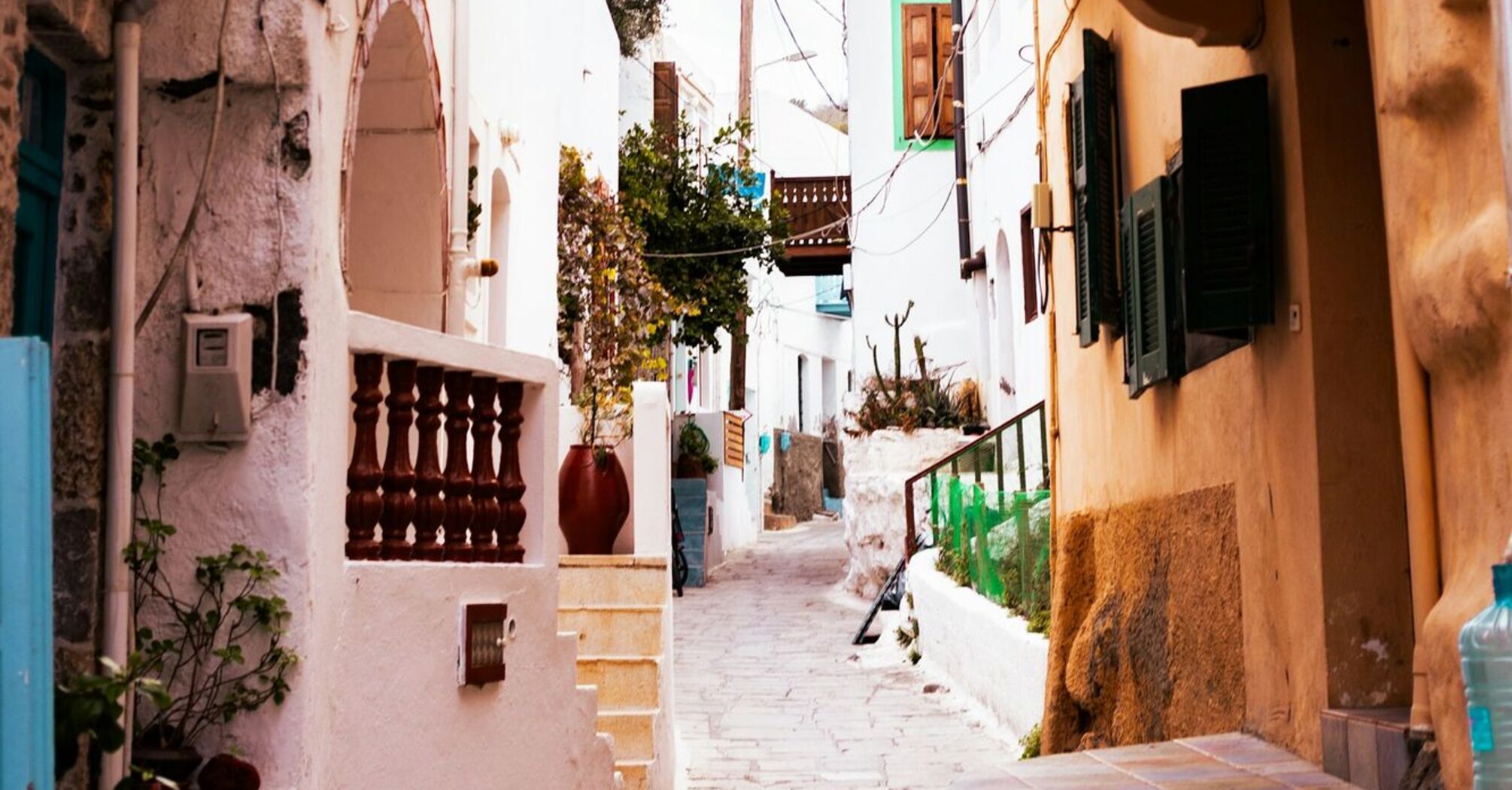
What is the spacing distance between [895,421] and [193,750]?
17.5 metres

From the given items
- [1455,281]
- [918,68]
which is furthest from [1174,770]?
[918,68]

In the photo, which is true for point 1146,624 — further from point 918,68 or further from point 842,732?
point 918,68

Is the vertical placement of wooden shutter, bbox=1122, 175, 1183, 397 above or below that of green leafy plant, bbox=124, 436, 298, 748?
above

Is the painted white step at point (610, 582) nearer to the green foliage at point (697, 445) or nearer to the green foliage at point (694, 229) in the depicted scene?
the green foliage at point (694, 229)

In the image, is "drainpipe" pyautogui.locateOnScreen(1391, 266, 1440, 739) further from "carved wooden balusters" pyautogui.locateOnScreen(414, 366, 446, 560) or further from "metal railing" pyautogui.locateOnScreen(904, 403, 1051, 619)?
"metal railing" pyautogui.locateOnScreen(904, 403, 1051, 619)

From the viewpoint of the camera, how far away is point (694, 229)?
24859 millimetres

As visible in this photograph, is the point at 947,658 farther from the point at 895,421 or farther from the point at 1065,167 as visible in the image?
the point at 895,421

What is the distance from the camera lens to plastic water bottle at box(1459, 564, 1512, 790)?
10.9 ft

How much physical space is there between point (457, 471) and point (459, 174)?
283cm

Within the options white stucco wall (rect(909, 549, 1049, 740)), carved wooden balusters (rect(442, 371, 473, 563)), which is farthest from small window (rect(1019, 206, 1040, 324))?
carved wooden balusters (rect(442, 371, 473, 563))

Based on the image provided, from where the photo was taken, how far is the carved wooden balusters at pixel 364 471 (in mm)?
5480

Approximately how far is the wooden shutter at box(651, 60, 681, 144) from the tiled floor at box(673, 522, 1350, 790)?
9822 millimetres

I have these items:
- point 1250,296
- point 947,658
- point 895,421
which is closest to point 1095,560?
point 1250,296

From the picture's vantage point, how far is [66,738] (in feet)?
12.7
